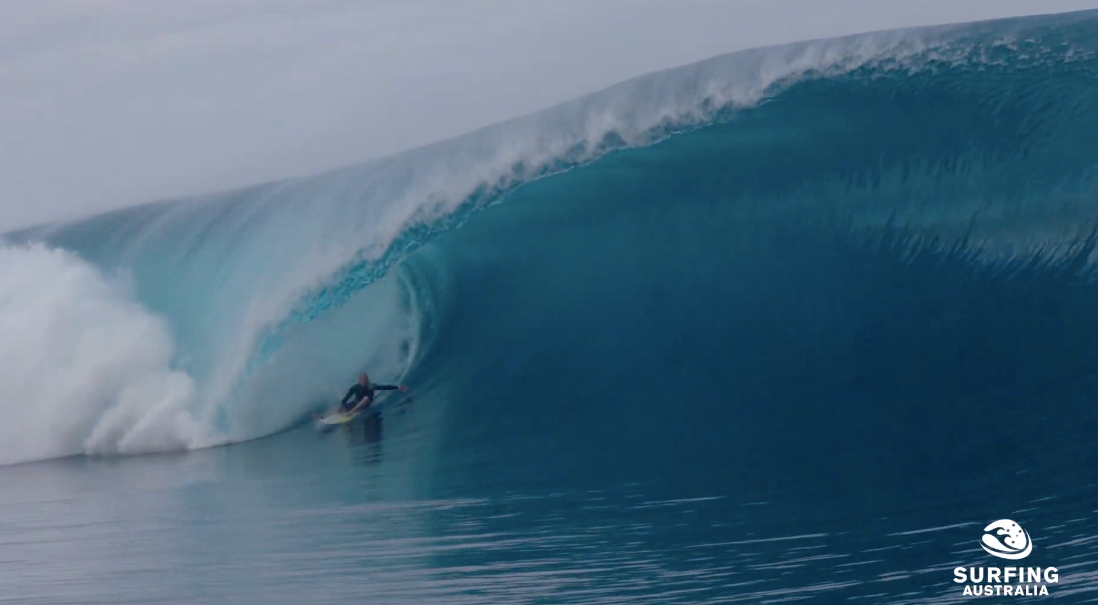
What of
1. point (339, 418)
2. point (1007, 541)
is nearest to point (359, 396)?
point (339, 418)

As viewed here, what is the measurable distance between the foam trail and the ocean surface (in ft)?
0.10

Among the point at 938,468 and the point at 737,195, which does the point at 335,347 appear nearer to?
the point at 737,195

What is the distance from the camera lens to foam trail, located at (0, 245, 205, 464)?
9.16 meters

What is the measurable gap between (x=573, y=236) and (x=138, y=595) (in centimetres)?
593

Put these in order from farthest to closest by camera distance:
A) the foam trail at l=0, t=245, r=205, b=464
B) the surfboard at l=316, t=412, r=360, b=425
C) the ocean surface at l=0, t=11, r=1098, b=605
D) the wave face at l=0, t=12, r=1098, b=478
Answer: the foam trail at l=0, t=245, r=205, b=464 < the surfboard at l=316, t=412, r=360, b=425 < the wave face at l=0, t=12, r=1098, b=478 < the ocean surface at l=0, t=11, r=1098, b=605

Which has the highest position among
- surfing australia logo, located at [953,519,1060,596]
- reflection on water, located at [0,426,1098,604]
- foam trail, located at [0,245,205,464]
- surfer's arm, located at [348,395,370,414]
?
foam trail, located at [0,245,205,464]

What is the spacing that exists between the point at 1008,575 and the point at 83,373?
8.00 m

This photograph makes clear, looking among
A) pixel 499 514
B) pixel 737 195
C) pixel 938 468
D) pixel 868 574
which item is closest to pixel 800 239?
pixel 737 195

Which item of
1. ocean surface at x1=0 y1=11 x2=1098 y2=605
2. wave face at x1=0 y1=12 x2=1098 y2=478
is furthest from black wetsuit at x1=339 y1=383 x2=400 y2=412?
wave face at x1=0 y1=12 x2=1098 y2=478

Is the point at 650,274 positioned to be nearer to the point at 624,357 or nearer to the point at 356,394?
the point at 624,357

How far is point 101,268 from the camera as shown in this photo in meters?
11.9

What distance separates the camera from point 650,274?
9.61 meters

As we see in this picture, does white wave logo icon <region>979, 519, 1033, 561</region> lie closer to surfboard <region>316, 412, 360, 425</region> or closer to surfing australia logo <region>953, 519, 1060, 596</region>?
surfing australia logo <region>953, 519, 1060, 596</region>

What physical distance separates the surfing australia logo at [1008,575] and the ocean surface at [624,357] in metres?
0.03
